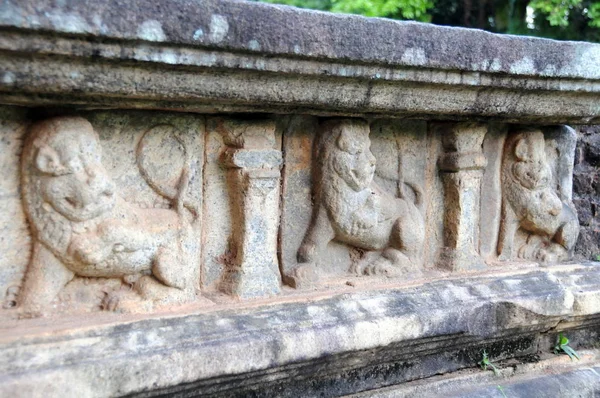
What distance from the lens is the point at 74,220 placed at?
6.62 ft

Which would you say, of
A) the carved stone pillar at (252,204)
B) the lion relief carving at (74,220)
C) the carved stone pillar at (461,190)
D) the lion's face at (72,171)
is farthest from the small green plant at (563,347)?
the lion's face at (72,171)

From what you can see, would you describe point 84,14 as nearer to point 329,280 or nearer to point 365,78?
point 365,78

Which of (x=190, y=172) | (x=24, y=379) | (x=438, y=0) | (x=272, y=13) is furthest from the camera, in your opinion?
(x=438, y=0)

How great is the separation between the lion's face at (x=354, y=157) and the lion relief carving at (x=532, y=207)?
0.88 m

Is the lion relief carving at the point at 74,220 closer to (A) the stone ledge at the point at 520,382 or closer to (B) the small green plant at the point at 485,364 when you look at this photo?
(A) the stone ledge at the point at 520,382

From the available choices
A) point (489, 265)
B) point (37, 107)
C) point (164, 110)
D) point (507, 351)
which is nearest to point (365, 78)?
point (164, 110)

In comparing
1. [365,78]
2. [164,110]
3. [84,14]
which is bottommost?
[164,110]

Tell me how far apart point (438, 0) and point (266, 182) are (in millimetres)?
9187

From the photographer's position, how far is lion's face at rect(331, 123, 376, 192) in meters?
2.47

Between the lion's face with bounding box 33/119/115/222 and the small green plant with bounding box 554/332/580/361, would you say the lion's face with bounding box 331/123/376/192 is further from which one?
the small green plant with bounding box 554/332/580/361

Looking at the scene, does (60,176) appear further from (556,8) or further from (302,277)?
(556,8)

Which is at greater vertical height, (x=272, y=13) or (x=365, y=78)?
(x=272, y=13)

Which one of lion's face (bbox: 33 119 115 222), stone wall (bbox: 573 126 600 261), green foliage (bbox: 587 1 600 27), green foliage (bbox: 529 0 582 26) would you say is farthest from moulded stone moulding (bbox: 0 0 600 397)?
green foliage (bbox: 587 1 600 27)

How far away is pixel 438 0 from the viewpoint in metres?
10.5
